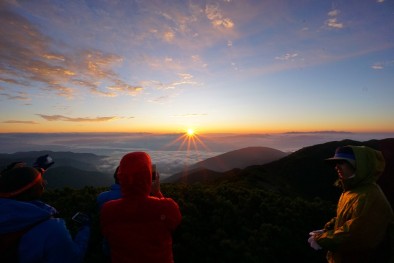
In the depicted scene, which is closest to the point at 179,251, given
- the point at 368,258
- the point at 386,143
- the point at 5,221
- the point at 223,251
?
the point at 223,251

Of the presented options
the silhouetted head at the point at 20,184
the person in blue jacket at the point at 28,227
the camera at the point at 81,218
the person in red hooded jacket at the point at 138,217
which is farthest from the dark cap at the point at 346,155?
the silhouetted head at the point at 20,184

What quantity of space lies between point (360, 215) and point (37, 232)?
447cm

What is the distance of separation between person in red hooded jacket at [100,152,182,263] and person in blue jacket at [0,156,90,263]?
0.54 metres

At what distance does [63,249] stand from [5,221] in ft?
2.30

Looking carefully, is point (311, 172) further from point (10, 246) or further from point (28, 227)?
point (10, 246)

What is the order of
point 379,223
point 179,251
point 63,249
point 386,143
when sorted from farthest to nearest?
point 386,143, point 179,251, point 379,223, point 63,249

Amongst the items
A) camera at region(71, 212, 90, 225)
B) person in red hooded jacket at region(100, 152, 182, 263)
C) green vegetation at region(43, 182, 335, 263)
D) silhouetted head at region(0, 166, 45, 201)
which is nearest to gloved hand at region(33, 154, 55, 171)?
silhouetted head at region(0, 166, 45, 201)

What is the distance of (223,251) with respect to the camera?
24.8ft

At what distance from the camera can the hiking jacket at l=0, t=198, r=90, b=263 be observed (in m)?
3.01

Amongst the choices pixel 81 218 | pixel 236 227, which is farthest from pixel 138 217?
pixel 236 227

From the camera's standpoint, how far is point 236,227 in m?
9.31

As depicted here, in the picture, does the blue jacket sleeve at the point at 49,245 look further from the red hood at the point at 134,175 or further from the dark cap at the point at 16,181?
the red hood at the point at 134,175

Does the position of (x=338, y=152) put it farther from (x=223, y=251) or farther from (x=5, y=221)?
(x=5, y=221)

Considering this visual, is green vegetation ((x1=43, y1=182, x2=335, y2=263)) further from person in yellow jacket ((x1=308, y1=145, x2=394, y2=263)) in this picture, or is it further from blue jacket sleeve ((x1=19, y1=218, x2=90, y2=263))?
blue jacket sleeve ((x1=19, y1=218, x2=90, y2=263))
